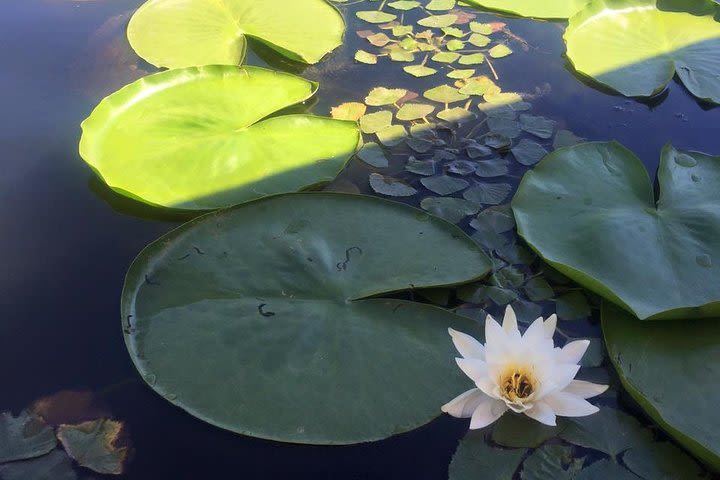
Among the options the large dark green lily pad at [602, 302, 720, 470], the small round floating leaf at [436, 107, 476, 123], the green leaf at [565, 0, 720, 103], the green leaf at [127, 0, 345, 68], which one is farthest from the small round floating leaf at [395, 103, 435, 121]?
the large dark green lily pad at [602, 302, 720, 470]

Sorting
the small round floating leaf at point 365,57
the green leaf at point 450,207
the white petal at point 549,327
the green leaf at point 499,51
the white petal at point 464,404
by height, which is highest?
the white petal at point 549,327

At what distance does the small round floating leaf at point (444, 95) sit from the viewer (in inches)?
77.7

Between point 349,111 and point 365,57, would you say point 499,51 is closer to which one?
point 365,57

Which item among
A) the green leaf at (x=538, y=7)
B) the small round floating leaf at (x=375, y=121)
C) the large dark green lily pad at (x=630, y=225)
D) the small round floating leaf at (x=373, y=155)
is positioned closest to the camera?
the large dark green lily pad at (x=630, y=225)

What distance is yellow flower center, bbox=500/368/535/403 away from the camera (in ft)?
3.51

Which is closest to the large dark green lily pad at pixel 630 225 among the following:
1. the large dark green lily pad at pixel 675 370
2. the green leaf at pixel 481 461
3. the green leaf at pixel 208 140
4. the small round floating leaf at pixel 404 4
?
the large dark green lily pad at pixel 675 370

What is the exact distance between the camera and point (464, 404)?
1.08m

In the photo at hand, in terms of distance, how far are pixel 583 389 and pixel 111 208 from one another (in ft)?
3.89

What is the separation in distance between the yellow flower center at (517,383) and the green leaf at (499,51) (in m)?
1.43

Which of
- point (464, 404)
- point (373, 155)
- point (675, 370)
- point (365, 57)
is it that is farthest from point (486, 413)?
point (365, 57)

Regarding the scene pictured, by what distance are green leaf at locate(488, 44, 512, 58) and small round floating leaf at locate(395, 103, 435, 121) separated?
0.43 m

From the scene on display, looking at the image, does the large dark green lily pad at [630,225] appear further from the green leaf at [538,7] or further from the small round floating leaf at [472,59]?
the green leaf at [538,7]

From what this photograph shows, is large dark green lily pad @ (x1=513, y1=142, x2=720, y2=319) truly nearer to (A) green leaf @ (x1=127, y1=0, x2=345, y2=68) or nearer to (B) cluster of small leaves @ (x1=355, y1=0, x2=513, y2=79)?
(B) cluster of small leaves @ (x1=355, y1=0, x2=513, y2=79)

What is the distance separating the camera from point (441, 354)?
1.20m
